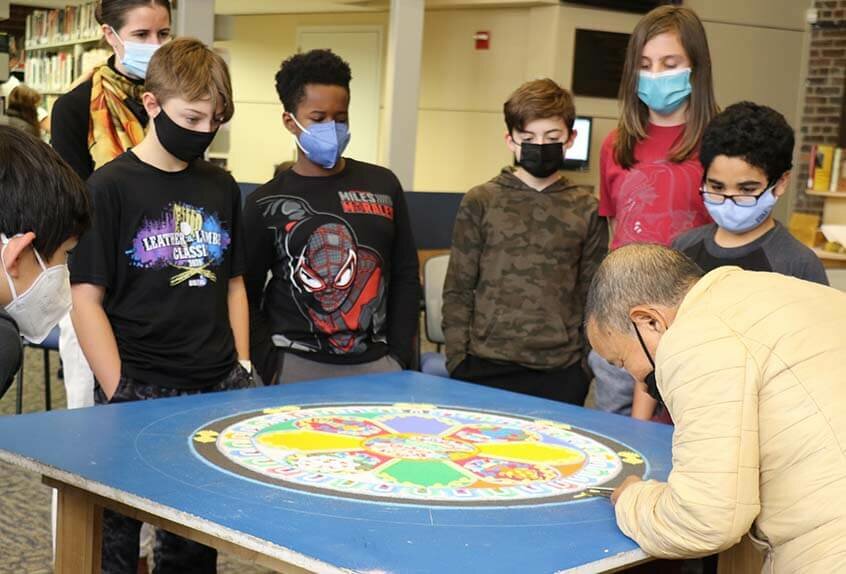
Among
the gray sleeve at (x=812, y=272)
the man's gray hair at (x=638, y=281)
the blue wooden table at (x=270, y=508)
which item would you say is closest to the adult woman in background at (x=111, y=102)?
the blue wooden table at (x=270, y=508)

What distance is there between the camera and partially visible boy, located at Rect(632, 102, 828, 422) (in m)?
2.77

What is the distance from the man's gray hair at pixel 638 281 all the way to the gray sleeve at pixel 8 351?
93 centimetres

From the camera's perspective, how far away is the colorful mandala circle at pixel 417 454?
6.50 feet

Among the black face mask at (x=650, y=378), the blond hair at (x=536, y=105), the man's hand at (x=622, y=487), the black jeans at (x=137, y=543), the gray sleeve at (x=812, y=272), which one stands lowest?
the black jeans at (x=137, y=543)

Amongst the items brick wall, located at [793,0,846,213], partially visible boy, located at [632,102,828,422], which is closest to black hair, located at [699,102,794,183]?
partially visible boy, located at [632,102,828,422]

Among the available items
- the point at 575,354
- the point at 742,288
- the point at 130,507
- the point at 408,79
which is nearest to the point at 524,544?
the point at 742,288

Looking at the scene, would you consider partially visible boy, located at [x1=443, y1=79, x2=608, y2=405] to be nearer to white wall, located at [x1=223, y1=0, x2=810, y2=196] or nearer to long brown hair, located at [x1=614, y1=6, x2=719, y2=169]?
long brown hair, located at [x1=614, y1=6, x2=719, y2=169]

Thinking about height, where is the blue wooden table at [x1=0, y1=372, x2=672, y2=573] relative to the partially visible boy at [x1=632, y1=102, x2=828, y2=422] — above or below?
below

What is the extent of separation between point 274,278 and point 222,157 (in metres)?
8.37

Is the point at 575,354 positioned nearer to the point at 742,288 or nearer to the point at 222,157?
the point at 742,288

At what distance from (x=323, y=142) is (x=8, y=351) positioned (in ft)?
4.84

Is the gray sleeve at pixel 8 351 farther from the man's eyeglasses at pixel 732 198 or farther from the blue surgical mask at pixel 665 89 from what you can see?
the blue surgical mask at pixel 665 89

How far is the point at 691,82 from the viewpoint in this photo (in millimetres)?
3205

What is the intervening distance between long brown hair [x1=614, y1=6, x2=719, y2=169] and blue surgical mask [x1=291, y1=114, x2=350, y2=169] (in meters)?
0.80
